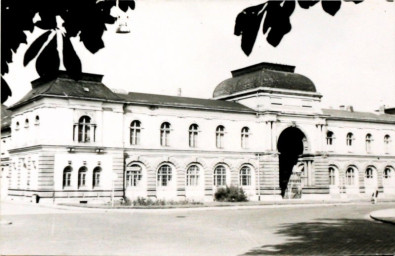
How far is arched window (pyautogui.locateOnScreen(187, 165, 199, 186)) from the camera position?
45500 millimetres

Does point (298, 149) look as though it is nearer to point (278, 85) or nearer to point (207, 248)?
point (278, 85)

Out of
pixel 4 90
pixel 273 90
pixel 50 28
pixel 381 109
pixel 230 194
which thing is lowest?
pixel 230 194

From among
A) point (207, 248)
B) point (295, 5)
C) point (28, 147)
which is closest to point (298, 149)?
point (28, 147)

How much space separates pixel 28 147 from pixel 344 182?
3273cm

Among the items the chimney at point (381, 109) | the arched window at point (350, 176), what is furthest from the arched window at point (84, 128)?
the chimney at point (381, 109)

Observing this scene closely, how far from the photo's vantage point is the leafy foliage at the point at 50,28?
441cm

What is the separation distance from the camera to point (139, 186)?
42.5 m

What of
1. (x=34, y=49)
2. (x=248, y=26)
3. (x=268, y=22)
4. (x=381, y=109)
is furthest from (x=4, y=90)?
(x=381, y=109)

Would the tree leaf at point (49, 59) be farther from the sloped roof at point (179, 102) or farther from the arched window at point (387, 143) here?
the arched window at point (387, 143)

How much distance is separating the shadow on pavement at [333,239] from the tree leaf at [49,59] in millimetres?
10233

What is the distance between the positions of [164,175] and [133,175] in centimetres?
303

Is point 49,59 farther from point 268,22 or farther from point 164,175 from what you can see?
point 164,175

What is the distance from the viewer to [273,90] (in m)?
48.7

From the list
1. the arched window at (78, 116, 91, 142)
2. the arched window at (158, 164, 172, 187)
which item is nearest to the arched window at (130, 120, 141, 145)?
the arched window at (158, 164, 172, 187)
